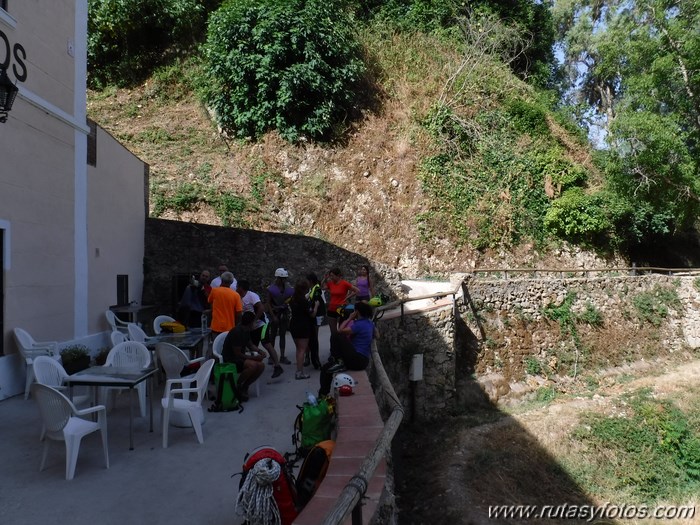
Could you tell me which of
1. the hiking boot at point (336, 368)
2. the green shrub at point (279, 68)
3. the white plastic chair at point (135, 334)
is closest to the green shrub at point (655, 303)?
the green shrub at point (279, 68)

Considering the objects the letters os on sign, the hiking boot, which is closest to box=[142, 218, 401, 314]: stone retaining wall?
the letters os on sign

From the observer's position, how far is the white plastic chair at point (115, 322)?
9486 millimetres

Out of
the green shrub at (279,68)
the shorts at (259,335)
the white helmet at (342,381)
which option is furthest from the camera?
the green shrub at (279,68)

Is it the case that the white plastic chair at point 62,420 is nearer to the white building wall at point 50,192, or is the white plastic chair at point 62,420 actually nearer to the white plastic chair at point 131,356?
the white plastic chair at point 131,356

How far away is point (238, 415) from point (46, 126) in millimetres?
5114

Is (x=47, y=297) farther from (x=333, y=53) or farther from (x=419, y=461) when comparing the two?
(x=333, y=53)

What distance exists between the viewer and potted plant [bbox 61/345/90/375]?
7557mm

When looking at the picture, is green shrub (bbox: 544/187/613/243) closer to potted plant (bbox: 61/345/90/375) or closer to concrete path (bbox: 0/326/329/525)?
concrete path (bbox: 0/326/329/525)

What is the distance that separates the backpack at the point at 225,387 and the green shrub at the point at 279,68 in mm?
13405

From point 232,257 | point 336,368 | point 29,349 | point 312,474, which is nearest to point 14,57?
point 29,349

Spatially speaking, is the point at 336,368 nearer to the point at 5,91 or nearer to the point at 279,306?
the point at 279,306

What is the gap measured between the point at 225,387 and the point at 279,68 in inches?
567

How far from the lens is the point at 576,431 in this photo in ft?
39.5

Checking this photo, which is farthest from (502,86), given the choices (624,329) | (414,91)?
(624,329)
